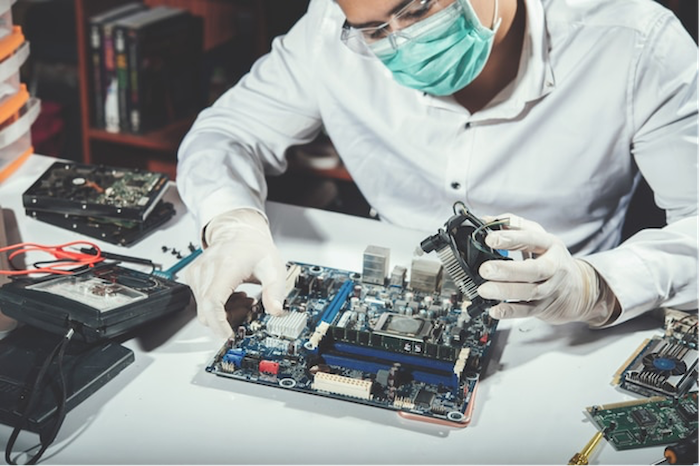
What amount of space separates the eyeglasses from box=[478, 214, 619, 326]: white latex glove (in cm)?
40

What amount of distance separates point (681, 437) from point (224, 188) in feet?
3.03

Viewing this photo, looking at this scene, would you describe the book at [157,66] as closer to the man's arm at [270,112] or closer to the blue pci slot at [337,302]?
the man's arm at [270,112]

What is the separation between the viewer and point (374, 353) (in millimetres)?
1182

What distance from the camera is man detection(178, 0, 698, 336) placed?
134 cm

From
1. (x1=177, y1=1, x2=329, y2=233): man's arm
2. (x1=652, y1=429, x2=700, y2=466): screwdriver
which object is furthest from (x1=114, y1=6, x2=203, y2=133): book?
(x1=652, y1=429, x2=700, y2=466): screwdriver

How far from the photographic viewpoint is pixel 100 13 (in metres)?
2.74

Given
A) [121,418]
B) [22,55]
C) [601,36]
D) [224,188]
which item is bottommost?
[121,418]

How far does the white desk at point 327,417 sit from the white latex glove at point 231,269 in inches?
2.3

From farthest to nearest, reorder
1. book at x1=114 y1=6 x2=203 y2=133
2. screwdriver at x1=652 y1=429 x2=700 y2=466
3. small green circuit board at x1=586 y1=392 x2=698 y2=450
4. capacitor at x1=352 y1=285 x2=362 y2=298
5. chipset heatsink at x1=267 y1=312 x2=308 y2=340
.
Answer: book at x1=114 y1=6 x2=203 y2=133
capacitor at x1=352 y1=285 x2=362 y2=298
chipset heatsink at x1=267 y1=312 x2=308 y2=340
small green circuit board at x1=586 y1=392 x2=698 y2=450
screwdriver at x1=652 y1=429 x2=700 y2=466

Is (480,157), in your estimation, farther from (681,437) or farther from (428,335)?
(681,437)

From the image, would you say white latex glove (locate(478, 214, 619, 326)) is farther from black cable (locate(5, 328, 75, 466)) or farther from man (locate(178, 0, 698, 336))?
black cable (locate(5, 328, 75, 466))

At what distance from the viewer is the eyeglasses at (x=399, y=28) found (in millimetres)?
1387

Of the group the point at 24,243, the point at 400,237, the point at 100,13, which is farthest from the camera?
the point at 100,13

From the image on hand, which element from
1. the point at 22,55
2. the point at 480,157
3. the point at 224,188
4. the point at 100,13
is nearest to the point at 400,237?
the point at 480,157
